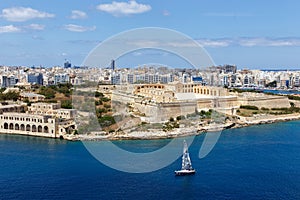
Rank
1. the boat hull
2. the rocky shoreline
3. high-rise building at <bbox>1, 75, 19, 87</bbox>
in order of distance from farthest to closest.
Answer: high-rise building at <bbox>1, 75, 19, 87</bbox>
the rocky shoreline
the boat hull

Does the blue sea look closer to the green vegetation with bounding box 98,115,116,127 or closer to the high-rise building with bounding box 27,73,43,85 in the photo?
the green vegetation with bounding box 98,115,116,127

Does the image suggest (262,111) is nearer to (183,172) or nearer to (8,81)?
(183,172)

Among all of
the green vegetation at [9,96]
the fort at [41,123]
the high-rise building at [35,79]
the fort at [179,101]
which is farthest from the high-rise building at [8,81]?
the fort at [41,123]

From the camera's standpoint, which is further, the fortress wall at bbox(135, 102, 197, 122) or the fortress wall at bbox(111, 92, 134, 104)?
the fortress wall at bbox(111, 92, 134, 104)

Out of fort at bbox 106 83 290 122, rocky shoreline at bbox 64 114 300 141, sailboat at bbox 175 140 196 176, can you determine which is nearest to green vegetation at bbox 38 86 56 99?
fort at bbox 106 83 290 122

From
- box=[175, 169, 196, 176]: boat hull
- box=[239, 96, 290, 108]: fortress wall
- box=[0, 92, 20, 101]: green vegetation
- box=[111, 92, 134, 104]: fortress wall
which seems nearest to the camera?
box=[175, 169, 196, 176]: boat hull

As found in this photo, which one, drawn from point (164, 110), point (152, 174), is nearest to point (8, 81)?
point (164, 110)

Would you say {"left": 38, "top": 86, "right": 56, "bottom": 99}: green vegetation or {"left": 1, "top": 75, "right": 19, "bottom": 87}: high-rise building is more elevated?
{"left": 1, "top": 75, "right": 19, "bottom": 87}: high-rise building

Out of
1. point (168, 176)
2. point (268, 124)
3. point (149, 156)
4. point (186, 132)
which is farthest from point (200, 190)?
point (268, 124)

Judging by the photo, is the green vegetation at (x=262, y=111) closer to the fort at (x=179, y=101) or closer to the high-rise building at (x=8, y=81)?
the fort at (x=179, y=101)
